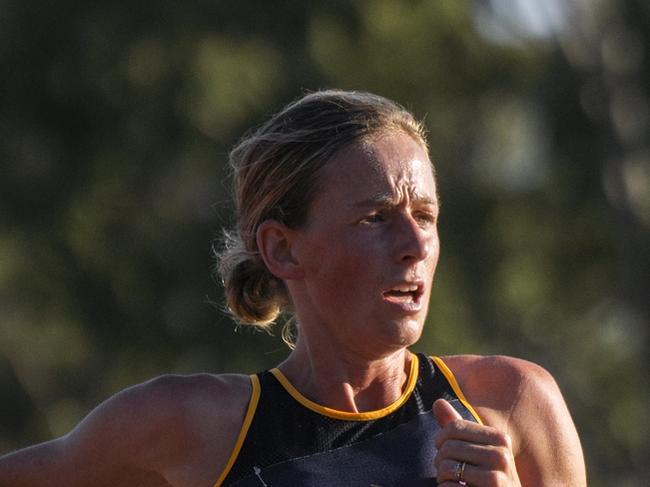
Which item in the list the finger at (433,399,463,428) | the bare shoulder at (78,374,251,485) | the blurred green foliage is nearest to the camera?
the finger at (433,399,463,428)

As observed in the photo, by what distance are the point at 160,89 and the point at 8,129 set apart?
1.52 m

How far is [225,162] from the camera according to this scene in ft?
39.8

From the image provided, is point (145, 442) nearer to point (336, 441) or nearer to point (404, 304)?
point (336, 441)

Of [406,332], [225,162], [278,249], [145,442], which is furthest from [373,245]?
[225,162]

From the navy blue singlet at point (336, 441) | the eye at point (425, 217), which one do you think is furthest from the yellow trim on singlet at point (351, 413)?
the eye at point (425, 217)

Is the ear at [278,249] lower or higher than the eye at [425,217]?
lower

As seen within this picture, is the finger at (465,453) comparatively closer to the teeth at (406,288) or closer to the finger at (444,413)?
the finger at (444,413)

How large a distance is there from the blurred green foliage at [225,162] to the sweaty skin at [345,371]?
8.68 meters

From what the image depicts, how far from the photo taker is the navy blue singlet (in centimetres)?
290

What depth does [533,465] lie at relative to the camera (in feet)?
9.77

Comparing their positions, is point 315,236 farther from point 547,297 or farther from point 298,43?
point 547,297

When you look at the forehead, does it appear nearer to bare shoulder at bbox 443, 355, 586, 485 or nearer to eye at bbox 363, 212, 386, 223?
eye at bbox 363, 212, 386, 223

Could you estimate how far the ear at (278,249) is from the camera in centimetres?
311

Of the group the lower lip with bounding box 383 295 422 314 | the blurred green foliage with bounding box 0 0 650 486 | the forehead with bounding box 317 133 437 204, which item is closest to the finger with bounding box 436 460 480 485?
the lower lip with bounding box 383 295 422 314
